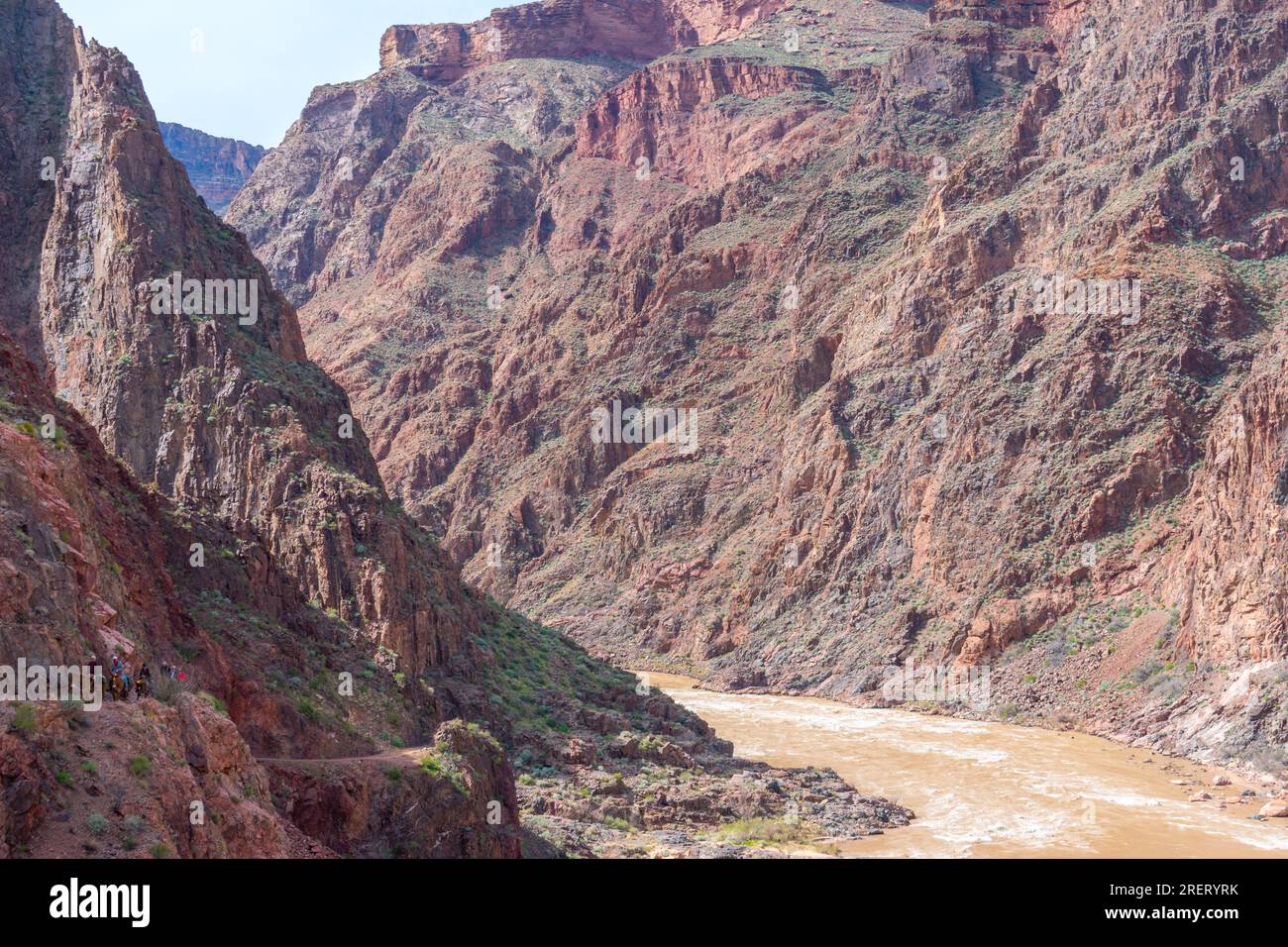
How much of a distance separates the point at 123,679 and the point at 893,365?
77.6m

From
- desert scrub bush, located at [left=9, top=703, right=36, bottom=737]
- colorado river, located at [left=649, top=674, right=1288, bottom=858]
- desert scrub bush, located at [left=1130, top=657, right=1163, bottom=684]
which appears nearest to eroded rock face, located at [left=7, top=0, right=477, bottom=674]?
colorado river, located at [left=649, top=674, right=1288, bottom=858]

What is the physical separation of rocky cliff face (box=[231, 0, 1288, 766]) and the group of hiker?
1735 inches

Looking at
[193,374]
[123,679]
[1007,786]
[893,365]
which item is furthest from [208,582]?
[893,365]

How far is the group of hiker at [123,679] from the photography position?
17.9 meters

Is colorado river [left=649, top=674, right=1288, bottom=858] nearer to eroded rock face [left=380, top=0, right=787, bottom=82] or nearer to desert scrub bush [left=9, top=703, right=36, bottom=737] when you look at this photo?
desert scrub bush [left=9, top=703, right=36, bottom=737]

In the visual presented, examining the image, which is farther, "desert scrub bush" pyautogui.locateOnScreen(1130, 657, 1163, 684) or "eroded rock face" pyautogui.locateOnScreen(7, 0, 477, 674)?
"desert scrub bush" pyautogui.locateOnScreen(1130, 657, 1163, 684)

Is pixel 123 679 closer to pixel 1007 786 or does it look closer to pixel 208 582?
pixel 208 582

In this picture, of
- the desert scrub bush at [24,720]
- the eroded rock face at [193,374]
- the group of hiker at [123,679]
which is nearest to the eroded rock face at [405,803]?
the group of hiker at [123,679]

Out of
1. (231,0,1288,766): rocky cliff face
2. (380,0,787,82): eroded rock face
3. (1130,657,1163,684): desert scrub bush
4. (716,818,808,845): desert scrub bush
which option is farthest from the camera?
(380,0,787,82): eroded rock face

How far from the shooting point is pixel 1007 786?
49.3 meters

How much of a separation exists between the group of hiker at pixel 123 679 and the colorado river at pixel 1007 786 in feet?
80.8

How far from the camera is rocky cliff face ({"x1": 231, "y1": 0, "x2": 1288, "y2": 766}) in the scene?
6688 centimetres

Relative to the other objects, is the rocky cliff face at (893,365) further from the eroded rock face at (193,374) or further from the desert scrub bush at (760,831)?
the eroded rock face at (193,374)
